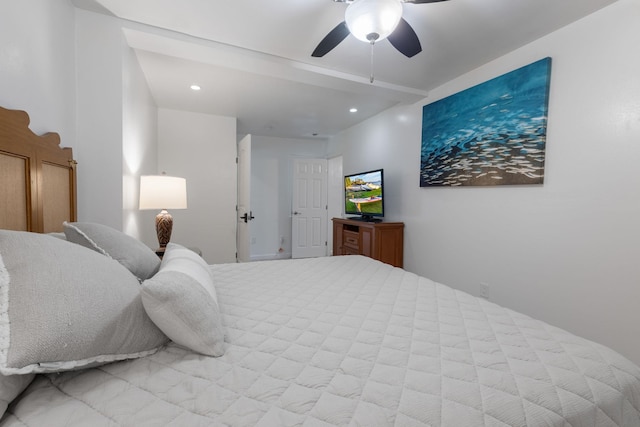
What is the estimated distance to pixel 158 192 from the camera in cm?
232

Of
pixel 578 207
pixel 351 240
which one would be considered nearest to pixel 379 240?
pixel 351 240

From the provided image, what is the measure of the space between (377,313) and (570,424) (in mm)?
620

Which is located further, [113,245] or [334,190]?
[334,190]

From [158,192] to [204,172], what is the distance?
177 cm

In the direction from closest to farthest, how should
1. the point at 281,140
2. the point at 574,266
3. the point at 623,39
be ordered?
the point at 623,39, the point at 574,266, the point at 281,140

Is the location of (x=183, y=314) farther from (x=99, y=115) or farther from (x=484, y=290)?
(x=484, y=290)

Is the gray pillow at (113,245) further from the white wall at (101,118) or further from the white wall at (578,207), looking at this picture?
the white wall at (578,207)

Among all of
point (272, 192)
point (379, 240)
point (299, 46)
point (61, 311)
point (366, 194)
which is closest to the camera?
point (61, 311)

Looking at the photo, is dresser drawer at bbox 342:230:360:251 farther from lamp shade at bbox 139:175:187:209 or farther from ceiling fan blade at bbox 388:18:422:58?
ceiling fan blade at bbox 388:18:422:58

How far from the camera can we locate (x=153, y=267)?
1257 mm

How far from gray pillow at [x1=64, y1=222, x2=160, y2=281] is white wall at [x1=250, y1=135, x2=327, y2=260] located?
3992 mm


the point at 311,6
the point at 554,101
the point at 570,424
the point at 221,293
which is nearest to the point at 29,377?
the point at 221,293

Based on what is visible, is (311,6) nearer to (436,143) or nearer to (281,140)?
(436,143)

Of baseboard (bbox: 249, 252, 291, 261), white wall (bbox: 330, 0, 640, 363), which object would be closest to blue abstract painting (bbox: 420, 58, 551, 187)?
white wall (bbox: 330, 0, 640, 363)
